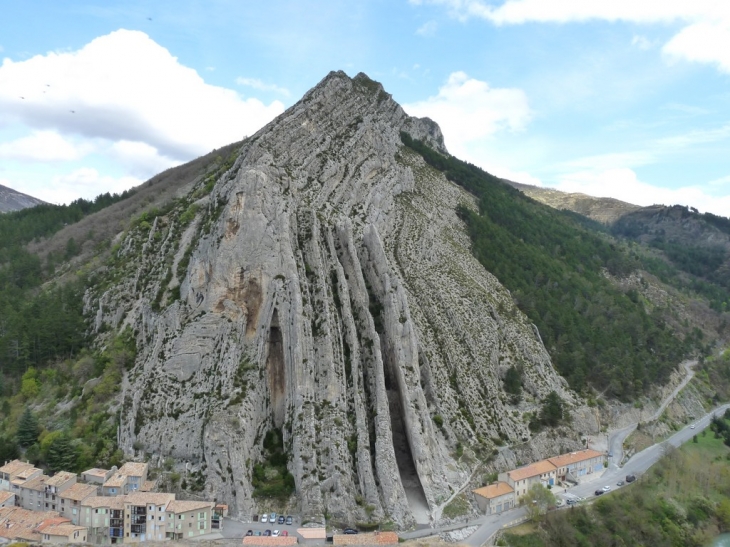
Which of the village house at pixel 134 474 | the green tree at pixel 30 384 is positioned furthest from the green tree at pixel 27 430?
the village house at pixel 134 474

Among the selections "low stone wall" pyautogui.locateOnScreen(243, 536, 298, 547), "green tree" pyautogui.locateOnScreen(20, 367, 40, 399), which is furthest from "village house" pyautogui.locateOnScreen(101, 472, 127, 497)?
"green tree" pyautogui.locateOnScreen(20, 367, 40, 399)

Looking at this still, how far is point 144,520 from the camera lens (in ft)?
126

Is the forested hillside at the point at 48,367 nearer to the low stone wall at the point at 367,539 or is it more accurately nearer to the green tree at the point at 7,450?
the green tree at the point at 7,450

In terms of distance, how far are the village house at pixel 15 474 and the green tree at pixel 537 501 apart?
40304mm

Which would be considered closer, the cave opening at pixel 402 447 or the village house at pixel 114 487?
the village house at pixel 114 487

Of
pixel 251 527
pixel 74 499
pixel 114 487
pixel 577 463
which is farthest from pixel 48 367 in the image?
pixel 577 463

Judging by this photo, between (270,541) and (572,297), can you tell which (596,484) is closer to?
(270,541)

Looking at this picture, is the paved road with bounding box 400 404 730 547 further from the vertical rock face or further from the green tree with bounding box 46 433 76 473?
the green tree with bounding box 46 433 76 473

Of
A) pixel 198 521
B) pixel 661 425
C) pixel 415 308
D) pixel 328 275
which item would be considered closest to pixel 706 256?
pixel 661 425

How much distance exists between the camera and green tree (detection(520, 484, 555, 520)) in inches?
1810

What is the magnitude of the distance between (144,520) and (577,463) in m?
41.0

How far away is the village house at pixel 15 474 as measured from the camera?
137 feet

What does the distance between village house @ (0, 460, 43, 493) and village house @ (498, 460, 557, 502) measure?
39.5 meters

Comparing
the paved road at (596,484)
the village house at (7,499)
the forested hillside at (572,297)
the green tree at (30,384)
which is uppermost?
the forested hillside at (572,297)
